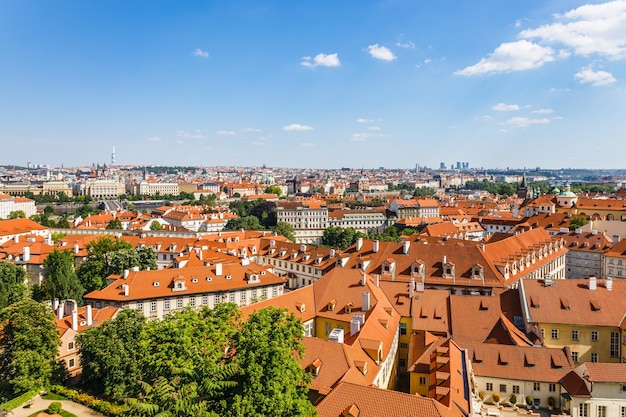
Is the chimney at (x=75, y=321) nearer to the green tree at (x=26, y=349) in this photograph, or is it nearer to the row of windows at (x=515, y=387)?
the green tree at (x=26, y=349)

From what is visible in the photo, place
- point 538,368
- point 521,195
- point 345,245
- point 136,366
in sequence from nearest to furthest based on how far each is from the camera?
point 136,366 → point 538,368 → point 345,245 → point 521,195

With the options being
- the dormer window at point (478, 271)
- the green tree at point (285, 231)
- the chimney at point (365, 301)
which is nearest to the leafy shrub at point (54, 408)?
the chimney at point (365, 301)

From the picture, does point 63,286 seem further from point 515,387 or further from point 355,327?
point 515,387

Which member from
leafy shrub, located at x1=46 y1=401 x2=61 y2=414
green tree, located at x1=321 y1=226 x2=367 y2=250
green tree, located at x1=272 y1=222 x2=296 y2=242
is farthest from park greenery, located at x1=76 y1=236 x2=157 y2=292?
green tree, located at x1=272 y1=222 x2=296 y2=242

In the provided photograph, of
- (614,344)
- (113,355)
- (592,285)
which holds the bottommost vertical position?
(614,344)

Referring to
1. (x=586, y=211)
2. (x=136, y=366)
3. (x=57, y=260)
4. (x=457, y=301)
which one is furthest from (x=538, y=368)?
(x=586, y=211)

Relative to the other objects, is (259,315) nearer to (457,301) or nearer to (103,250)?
(457,301)

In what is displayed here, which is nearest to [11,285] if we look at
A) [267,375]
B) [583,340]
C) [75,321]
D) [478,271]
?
[75,321]
